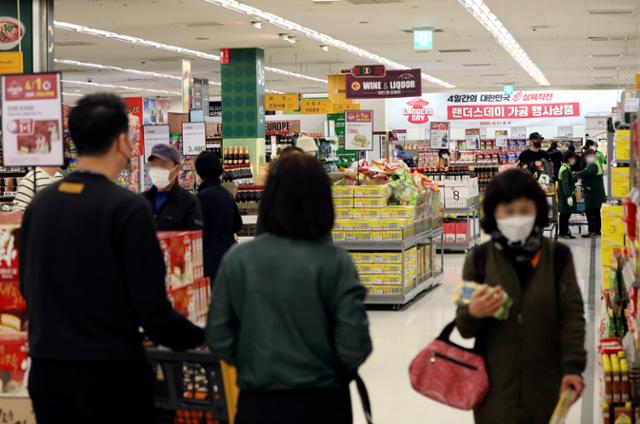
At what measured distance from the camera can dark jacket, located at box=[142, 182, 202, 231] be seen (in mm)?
6117

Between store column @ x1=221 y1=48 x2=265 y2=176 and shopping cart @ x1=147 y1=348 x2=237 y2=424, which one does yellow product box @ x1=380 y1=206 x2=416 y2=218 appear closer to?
shopping cart @ x1=147 y1=348 x2=237 y2=424

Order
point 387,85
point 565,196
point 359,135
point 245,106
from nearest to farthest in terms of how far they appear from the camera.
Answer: point 359,135 → point 565,196 → point 245,106 → point 387,85

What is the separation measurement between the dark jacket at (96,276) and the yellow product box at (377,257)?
278 inches

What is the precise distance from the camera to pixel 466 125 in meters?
39.8

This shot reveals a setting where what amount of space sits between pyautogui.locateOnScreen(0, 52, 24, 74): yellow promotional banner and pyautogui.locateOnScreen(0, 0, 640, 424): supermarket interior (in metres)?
0.02

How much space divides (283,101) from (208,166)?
20398mm

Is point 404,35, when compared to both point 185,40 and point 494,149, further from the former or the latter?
point 494,149

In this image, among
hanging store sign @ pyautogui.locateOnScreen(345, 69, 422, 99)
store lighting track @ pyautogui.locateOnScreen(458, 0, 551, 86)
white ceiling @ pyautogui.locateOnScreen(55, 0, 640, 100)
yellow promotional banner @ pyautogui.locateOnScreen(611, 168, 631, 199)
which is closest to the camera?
yellow promotional banner @ pyautogui.locateOnScreen(611, 168, 631, 199)

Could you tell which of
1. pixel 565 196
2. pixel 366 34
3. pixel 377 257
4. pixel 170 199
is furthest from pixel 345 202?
pixel 366 34

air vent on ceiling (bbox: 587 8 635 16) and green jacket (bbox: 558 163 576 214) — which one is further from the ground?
air vent on ceiling (bbox: 587 8 635 16)

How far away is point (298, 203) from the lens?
8.96 ft

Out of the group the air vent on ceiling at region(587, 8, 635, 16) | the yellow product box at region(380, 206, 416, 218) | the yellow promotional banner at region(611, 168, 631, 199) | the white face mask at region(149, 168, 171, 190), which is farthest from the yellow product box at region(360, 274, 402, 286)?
the air vent on ceiling at region(587, 8, 635, 16)

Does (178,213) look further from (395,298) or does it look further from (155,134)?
(155,134)

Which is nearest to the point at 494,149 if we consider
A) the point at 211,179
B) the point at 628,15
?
the point at 628,15
